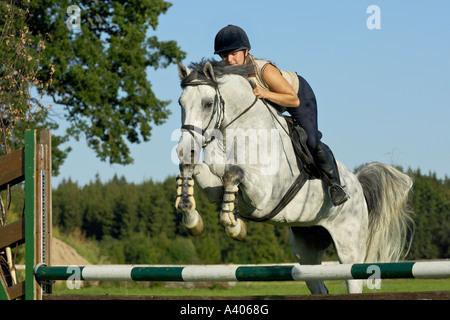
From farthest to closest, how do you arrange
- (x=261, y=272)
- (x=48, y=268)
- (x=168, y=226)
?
1. (x=168, y=226)
2. (x=48, y=268)
3. (x=261, y=272)

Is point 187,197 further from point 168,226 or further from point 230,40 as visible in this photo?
point 168,226

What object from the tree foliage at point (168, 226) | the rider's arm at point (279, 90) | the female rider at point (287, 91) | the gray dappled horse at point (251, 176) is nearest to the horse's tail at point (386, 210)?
the gray dappled horse at point (251, 176)

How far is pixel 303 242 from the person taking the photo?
5.45 meters

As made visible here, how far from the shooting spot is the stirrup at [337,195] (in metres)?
4.82

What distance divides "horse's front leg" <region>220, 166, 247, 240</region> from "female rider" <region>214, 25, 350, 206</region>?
0.79 metres

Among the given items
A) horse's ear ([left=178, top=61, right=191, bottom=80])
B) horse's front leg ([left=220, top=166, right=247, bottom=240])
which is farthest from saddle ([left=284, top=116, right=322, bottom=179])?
horse's ear ([left=178, top=61, right=191, bottom=80])

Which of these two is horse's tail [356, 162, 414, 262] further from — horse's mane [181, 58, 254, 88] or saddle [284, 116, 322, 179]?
horse's mane [181, 58, 254, 88]

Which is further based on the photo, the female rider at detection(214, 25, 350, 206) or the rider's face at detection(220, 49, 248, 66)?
the rider's face at detection(220, 49, 248, 66)

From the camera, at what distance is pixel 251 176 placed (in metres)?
4.32

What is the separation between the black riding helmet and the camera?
15.0 ft

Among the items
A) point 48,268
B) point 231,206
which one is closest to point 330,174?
point 231,206

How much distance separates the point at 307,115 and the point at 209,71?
3.17ft

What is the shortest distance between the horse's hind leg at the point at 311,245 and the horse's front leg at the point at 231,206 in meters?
1.41

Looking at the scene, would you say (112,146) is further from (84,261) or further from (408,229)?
(408,229)
